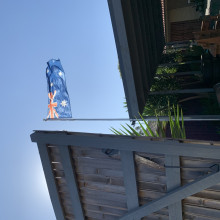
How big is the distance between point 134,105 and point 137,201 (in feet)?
10.9

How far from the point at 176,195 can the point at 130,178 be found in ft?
1.92

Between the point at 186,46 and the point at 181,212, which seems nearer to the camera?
the point at 181,212

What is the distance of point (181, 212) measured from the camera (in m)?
2.79

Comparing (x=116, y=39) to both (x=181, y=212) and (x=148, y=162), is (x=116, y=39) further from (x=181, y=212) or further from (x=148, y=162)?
(x=181, y=212)

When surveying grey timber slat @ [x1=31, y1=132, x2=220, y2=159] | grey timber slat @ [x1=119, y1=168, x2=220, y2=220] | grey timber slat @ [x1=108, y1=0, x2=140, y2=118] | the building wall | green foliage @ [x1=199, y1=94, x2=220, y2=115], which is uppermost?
the building wall

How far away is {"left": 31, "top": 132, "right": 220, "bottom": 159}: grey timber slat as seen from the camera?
239 cm

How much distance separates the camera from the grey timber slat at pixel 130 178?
2836 millimetres

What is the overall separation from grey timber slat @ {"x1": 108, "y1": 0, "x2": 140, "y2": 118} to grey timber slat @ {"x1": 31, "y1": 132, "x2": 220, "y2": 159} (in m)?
3.01

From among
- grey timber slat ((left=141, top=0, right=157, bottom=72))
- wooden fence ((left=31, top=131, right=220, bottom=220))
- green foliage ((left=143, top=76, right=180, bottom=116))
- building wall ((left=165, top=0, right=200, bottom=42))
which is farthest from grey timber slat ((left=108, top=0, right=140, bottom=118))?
building wall ((left=165, top=0, right=200, bottom=42))

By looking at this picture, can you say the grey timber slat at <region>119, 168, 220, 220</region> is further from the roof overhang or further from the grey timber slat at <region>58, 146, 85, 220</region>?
the roof overhang

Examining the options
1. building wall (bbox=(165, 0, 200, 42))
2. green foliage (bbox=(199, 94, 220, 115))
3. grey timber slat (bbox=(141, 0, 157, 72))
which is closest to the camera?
grey timber slat (bbox=(141, 0, 157, 72))

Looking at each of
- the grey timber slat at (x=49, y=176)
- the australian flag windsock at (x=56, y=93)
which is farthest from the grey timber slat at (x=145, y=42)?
the grey timber slat at (x=49, y=176)

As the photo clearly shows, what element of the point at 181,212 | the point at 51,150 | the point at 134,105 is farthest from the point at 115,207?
the point at 134,105

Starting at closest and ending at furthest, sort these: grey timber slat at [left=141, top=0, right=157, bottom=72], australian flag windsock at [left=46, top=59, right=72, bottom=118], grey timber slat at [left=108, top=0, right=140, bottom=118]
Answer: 1. grey timber slat at [left=108, top=0, right=140, bottom=118]
2. grey timber slat at [left=141, top=0, right=157, bottom=72]
3. australian flag windsock at [left=46, top=59, right=72, bottom=118]
